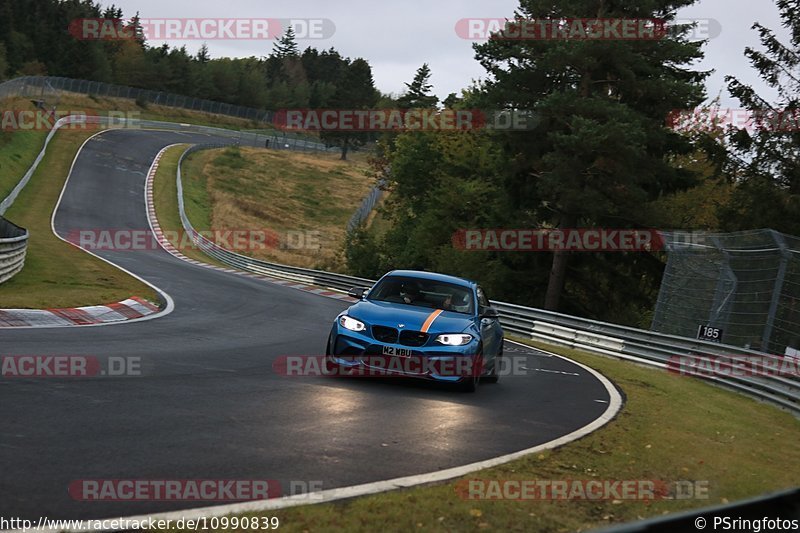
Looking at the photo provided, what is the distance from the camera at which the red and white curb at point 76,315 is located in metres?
13.6

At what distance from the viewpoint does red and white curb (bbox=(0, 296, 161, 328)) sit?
13625 mm

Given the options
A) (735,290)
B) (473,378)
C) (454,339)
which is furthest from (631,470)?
(735,290)

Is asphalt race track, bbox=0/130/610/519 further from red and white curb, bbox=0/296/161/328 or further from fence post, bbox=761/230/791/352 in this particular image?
fence post, bbox=761/230/791/352

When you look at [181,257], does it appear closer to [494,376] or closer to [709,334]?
[709,334]

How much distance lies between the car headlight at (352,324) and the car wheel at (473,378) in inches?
57.0

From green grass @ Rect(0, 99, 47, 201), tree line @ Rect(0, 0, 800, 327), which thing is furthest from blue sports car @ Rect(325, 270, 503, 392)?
green grass @ Rect(0, 99, 47, 201)

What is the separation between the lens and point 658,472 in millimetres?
7500

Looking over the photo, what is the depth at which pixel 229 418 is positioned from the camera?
26.0 feet

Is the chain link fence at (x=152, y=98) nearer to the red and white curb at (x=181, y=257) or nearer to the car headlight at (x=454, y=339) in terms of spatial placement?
the red and white curb at (x=181, y=257)

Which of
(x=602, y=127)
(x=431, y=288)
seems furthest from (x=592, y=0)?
(x=431, y=288)

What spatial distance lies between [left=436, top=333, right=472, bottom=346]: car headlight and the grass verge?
39.5m

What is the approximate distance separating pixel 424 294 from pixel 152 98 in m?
103

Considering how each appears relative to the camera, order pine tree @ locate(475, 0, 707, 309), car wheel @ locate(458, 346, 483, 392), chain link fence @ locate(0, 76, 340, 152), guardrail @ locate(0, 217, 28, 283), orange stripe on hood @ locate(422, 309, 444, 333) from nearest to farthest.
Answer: orange stripe on hood @ locate(422, 309, 444, 333) < car wheel @ locate(458, 346, 483, 392) < guardrail @ locate(0, 217, 28, 283) < pine tree @ locate(475, 0, 707, 309) < chain link fence @ locate(0, 76, 340, 152)

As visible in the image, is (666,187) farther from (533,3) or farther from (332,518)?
(332,518)
